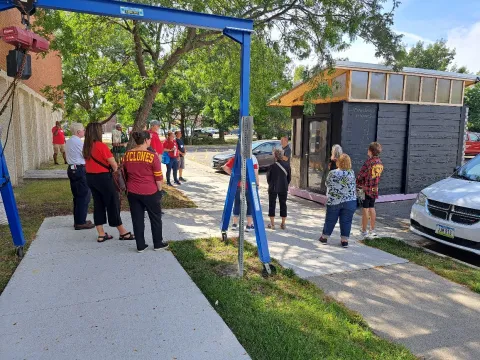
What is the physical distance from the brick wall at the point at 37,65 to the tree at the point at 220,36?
1.39 meters

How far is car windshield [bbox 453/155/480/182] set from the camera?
6605 millimetres

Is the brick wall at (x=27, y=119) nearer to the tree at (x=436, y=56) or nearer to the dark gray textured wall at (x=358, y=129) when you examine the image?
the dark gray textured wall at (x=358, y=129)

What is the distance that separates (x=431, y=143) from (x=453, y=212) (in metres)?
5.09

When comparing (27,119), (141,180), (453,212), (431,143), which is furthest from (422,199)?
(27,119)

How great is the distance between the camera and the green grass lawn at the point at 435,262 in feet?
16.3

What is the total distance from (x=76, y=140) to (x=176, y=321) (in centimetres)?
382

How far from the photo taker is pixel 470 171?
6.82 metres

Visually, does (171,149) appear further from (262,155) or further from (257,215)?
(257,215)

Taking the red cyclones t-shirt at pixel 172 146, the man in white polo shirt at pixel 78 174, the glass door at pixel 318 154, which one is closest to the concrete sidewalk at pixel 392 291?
the man in white polo shirt at pixel 78 174

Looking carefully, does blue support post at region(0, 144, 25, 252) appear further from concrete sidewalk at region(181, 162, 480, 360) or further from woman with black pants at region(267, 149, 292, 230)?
woman with black pants at region(267, 149, 292, 230)

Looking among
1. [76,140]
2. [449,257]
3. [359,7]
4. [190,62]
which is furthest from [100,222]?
[190,62]

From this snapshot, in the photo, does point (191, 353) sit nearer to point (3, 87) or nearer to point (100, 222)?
point (100, 222)

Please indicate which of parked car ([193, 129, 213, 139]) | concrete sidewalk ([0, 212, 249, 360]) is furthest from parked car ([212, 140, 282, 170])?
parked car ([193, 129, 213, 139])

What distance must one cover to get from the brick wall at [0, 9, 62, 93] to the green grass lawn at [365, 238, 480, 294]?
27.8ft
